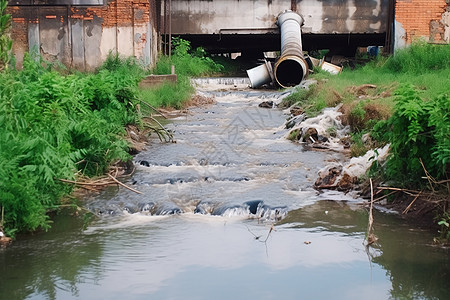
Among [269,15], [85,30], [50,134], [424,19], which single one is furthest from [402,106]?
[269,15]

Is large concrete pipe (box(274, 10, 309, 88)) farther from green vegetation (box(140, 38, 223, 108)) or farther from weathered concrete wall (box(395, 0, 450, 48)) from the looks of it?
weathered concrete wall (box(395, 0, 450, 48))

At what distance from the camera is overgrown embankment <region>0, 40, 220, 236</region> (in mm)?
5246

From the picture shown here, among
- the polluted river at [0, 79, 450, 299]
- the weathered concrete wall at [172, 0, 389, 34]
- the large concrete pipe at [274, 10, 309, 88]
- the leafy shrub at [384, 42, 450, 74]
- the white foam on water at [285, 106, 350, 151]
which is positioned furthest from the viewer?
the weathered concrete wall at [172, 0, 389, 34]

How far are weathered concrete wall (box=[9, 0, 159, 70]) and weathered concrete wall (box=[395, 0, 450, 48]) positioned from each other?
7.65 meters

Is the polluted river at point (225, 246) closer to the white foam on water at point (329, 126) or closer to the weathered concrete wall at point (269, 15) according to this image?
the white foam on water at point (329, 126)

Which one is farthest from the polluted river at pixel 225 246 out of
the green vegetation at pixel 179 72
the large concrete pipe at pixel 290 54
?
the large concrete pipe at pixel 290 54

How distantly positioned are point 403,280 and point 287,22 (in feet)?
47.8

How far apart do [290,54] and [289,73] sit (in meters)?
2.15

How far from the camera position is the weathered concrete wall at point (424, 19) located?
1767 centimetres

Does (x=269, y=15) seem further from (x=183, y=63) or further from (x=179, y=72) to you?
(x=179, y=72)

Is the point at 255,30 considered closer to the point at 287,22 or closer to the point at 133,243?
the point at 287,22

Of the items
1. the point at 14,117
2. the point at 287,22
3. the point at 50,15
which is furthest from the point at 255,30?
the point at 14,117

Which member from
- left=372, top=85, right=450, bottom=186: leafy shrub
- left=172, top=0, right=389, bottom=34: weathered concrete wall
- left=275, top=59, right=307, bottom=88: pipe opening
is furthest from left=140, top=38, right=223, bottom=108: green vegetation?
left=372, top=85, right=450, bottom=186: leafy shrub

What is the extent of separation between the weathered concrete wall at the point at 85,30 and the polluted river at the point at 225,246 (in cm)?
950
